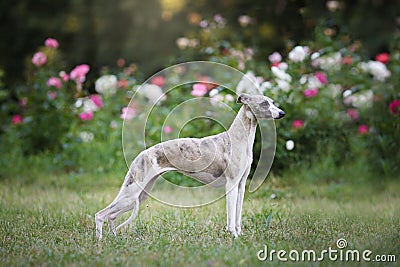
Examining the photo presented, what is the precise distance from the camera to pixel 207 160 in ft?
14.0

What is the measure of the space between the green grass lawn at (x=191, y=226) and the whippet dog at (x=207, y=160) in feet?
0.95

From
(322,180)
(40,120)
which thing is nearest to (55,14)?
(40,120)

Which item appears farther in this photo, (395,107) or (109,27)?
(109,27)

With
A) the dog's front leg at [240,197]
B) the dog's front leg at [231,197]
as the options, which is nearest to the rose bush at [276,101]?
the dog's front leg at [240,197]

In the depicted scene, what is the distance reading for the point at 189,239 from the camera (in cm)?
436

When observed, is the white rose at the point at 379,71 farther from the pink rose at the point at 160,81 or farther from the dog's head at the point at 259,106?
the dog's head at the point at 259,106

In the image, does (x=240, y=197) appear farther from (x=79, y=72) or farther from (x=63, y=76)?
(x=63, y=76)

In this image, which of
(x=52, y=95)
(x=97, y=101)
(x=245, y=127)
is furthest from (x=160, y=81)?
(x=245, y=127)

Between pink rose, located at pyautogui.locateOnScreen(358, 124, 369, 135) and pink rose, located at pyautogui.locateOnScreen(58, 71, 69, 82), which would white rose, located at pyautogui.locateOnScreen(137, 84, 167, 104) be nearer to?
pink rose, located at pyautogui.locateOnScreen(58, 71, 69, 82)

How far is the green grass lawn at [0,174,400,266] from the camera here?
150 inches

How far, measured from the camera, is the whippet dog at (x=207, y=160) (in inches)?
167

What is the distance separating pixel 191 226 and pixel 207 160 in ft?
2.88

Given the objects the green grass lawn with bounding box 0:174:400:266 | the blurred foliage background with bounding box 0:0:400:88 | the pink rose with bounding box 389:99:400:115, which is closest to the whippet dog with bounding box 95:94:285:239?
the green grass lawn with bounding box 0:174:400:266

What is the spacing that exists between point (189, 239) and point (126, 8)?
11.9m
